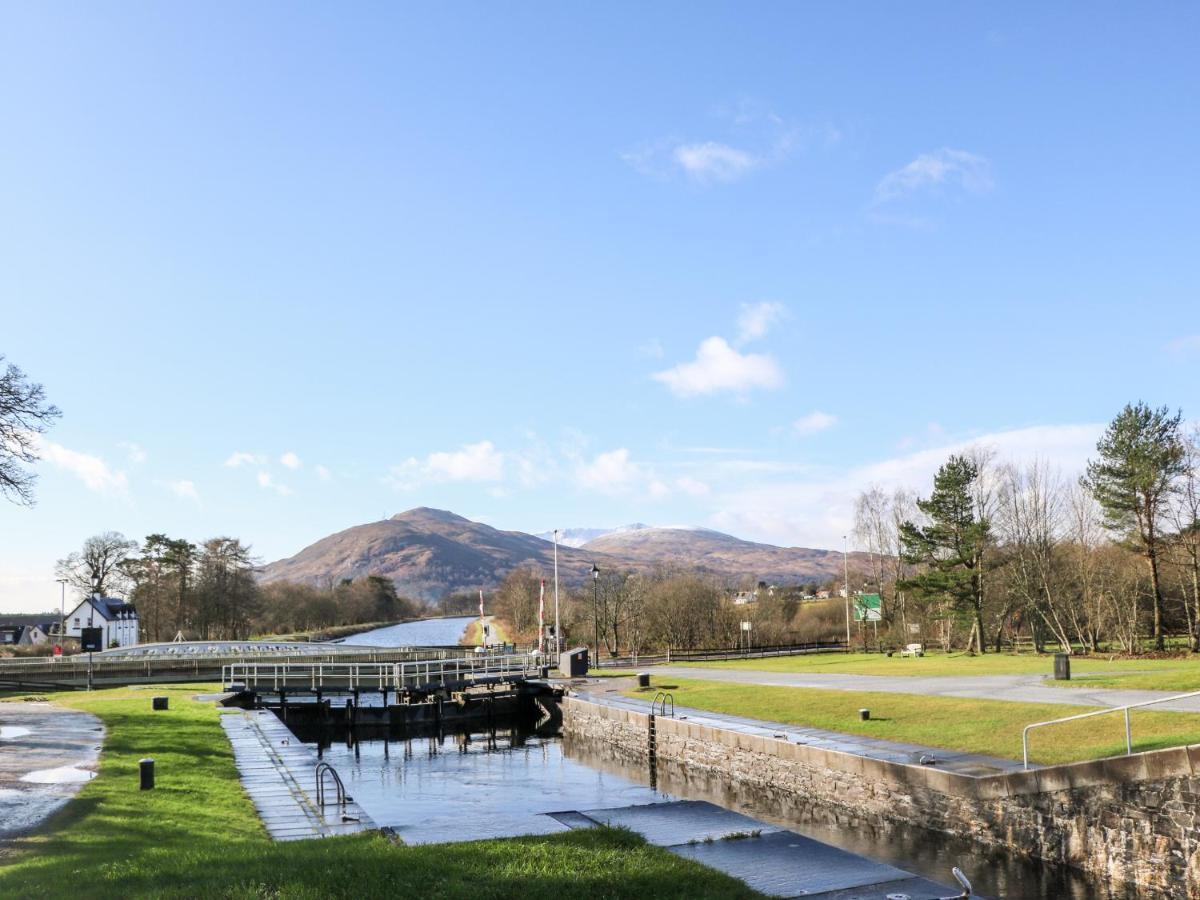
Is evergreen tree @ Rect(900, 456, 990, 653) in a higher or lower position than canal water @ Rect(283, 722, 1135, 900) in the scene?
higher

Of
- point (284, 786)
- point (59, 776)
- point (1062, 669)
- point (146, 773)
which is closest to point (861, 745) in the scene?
point (1062, 669)

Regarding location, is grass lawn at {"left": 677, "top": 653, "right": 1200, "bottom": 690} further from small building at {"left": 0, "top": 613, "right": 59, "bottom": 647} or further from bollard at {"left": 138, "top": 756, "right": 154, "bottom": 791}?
small building at {"left": 0, "top": 613, "right": 59, "bottom": 647}

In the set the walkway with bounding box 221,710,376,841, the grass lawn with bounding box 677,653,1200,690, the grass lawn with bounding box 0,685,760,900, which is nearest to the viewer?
the grass lawn with bounding box 0,685,760,900

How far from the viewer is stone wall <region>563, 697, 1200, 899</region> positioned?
15172 millimetres

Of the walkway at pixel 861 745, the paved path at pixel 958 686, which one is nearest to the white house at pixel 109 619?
the paved path at pixel 958 686

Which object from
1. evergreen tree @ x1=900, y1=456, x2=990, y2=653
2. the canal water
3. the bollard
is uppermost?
evergreen tree @ x1=900, y1=456, x2=990, y2=653

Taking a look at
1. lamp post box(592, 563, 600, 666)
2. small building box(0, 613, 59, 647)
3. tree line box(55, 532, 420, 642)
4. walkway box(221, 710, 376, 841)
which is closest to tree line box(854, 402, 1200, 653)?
lamp post box(592, 563, 600, 666)

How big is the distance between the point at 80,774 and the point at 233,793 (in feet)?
11.8

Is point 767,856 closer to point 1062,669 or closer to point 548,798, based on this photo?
point 548,798

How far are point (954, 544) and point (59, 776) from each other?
56062 mm

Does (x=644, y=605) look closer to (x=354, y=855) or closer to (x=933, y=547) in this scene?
(x=933, y=547)

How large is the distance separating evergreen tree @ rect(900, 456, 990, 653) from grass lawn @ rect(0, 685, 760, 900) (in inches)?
2051

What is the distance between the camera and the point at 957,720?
2447cm

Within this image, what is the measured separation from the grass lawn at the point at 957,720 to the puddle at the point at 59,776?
17960 mm
